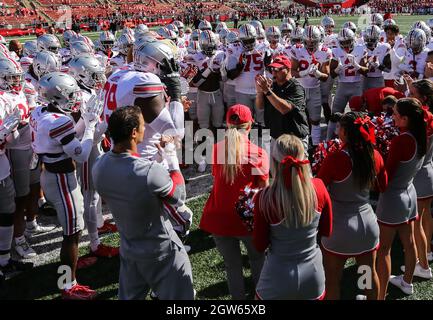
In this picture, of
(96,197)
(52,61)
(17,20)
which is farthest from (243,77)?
(17,20)

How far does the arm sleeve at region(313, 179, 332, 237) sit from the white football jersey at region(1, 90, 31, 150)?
2939 mm

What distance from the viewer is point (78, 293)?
3865 mm

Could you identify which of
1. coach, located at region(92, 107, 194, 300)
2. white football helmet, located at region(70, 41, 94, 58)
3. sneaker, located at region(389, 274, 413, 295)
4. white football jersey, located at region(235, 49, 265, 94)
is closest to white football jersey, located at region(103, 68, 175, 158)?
coach, located at region(92, 107, 194, 300)

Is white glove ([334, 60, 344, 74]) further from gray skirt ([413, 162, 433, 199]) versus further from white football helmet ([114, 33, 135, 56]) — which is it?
gray skirt ([413, 162, 433, 199])

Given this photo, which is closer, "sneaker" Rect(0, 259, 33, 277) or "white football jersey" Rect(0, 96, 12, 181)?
"white football jersey" Rect(0, 96, 12, 181)

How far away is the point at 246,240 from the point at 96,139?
1751 millimetres

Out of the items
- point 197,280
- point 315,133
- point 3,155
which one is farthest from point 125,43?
point 197,280

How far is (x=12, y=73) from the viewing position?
428 centimetres

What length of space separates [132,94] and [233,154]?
96 cm

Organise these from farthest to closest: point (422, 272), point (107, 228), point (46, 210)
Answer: point (46, 210) < point (107, 228) < point (422, 272)

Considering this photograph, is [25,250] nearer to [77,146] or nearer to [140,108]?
[77,146]

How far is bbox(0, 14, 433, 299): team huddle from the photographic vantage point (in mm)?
3369

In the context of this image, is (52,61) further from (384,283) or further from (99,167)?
(384,283)

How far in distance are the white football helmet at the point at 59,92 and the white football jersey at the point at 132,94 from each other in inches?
12.2
